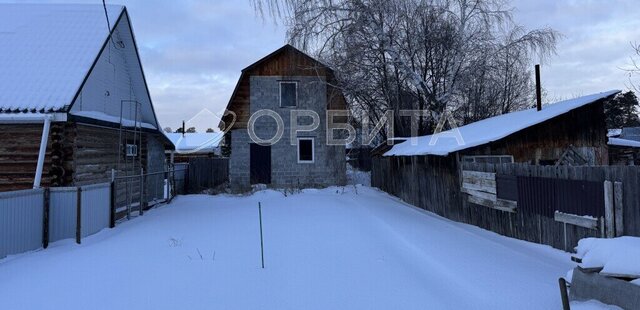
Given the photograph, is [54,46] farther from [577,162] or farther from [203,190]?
[577,162]

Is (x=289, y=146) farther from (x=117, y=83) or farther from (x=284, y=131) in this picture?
(x=117, y=83)

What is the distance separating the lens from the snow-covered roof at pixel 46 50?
10688 millimetres

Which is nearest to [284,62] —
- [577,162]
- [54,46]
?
[54,46]

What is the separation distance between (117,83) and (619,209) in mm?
13685

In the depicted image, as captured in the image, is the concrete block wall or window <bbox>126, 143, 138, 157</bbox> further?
the concrete block wall

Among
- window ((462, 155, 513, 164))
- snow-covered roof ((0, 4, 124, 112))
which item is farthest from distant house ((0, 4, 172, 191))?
window ((462, 155, 513, 164))

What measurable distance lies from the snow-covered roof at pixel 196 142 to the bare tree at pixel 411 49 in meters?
21.5

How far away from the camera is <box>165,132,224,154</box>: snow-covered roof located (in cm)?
4250

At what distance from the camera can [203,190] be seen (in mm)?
22562

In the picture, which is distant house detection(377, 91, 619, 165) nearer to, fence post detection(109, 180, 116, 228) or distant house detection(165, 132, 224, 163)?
fence post detection(109, 180, 116, 228)

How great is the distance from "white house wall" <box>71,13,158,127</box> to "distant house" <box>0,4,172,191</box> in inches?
1.1

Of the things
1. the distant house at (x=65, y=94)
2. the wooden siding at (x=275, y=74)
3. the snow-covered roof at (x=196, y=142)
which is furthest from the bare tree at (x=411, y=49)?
the snow-covered roof at (x=196, y=142)

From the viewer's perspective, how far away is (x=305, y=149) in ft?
70.2

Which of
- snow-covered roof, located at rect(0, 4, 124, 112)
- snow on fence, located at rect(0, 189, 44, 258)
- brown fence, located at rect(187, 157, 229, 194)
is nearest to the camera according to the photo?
snow on fence, located at rect(0, 189, 44, 258)
